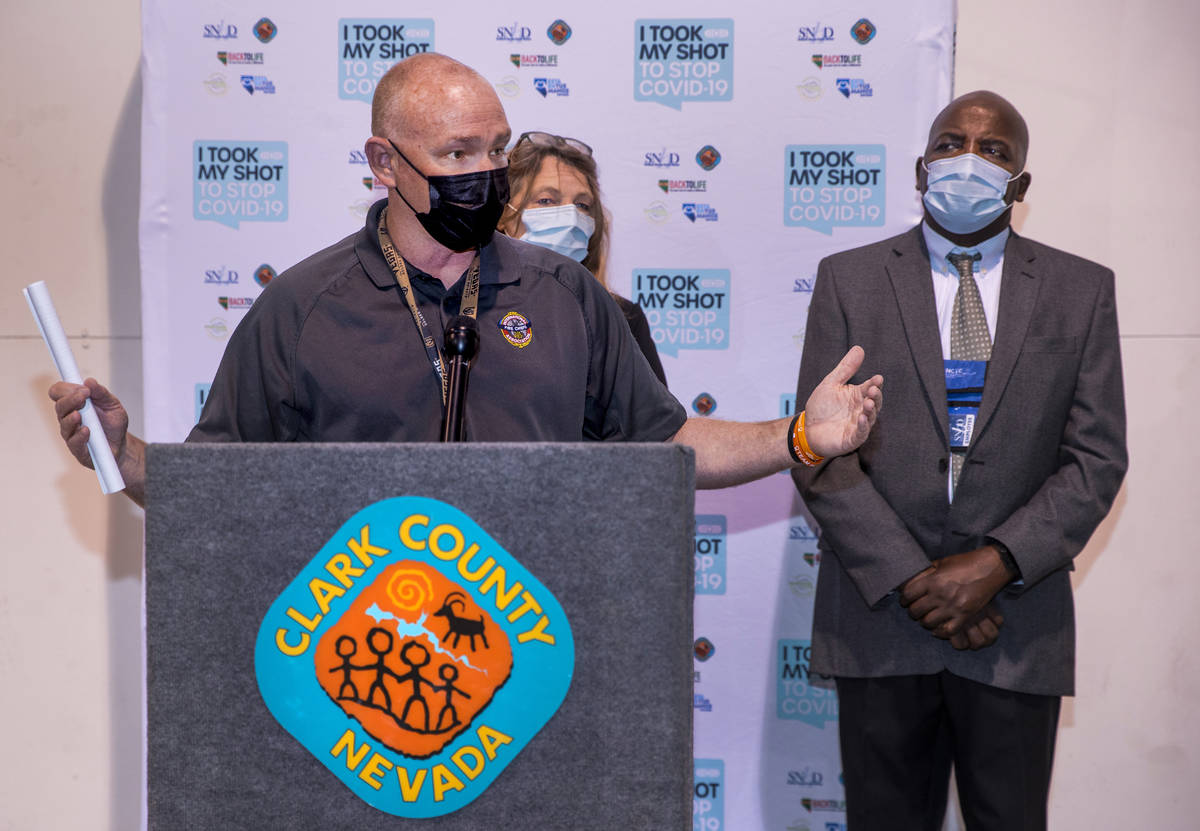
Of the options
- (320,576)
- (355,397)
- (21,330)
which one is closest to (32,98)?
(21,330)

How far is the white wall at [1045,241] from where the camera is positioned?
10.8 ft

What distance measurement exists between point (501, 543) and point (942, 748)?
188 cm

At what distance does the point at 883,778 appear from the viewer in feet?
8.03

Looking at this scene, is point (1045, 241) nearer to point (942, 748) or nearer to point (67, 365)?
point (942, 748)

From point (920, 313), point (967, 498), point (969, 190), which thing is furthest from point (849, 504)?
point (969, 190)

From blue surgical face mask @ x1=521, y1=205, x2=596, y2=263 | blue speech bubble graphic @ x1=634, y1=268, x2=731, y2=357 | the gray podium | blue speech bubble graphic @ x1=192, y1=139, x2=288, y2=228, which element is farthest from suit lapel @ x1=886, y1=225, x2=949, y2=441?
blue speech bubble graphic @ x1=192, y1=139, x2=288, y2=228

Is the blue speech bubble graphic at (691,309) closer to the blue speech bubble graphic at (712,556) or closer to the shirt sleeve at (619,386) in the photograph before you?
the blue speech bubble graphic at (712,556)

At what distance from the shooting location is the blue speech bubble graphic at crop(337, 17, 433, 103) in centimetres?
315

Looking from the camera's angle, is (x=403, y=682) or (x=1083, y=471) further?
(x=1083, y=471)

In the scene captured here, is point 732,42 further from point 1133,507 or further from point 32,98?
point 32,98

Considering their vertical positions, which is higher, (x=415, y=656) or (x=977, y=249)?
(x=977, y=249)

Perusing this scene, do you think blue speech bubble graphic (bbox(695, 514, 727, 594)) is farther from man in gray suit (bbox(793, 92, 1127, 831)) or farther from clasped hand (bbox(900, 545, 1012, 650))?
clasped hand (bbox(900, 545, 1012, 650))

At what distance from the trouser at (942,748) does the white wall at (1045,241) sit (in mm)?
802

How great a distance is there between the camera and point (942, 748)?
8.35ft
